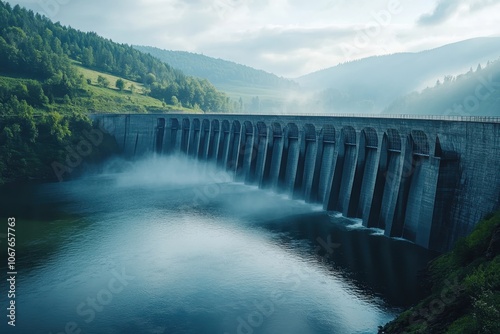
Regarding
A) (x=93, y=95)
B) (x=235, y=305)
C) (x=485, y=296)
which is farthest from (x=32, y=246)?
(x=93, y=95)

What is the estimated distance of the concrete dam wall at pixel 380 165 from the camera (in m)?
41.8

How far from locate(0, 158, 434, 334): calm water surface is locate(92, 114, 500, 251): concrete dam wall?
3448 mm

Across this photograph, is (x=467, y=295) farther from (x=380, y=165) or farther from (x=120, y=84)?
(x=120, y=84)

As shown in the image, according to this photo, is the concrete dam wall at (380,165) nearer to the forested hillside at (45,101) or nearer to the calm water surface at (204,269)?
the calm water surface at (204,269)

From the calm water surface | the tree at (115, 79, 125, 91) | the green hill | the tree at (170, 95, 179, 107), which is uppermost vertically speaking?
the tree at (115, 79, 125, 91)

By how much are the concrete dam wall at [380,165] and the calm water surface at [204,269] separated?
11.3 feet

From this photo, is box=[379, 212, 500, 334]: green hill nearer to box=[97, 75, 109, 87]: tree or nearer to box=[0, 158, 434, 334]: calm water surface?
box=[0, 158, 434, 334]: calm water surface

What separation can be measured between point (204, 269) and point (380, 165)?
91.6 feet

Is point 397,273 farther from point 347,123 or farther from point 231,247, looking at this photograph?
point 347,123

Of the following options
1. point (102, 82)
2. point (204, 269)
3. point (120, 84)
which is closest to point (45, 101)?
point (102, 82)

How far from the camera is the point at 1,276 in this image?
1689 inches

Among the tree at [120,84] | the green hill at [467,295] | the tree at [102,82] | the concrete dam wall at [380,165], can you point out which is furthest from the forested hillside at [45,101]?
the green hill at [467,295]

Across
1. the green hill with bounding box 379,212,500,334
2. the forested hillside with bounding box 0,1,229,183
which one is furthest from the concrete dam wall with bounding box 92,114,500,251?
the forested hillside with bounding box 0,1,229,183

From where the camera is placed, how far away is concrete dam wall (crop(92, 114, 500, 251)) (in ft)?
137
